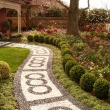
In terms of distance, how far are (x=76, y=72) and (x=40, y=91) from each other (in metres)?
1.48

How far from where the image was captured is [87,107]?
5828 millimetres

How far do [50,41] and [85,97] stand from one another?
36.1 feet

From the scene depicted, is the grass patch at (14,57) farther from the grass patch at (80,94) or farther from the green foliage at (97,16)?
the green foliage at (97,16)

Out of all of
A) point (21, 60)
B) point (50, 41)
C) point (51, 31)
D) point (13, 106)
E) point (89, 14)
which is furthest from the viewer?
point (89, 14)

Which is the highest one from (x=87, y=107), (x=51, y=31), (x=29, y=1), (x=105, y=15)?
(x=29, y=1)

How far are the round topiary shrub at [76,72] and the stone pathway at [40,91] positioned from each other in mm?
597

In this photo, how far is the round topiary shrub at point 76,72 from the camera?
24.6 ft

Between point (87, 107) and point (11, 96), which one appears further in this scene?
point (11, 96)

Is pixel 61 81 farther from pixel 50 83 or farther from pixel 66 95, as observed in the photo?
pixel 66 95

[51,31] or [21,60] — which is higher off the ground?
[51,31]

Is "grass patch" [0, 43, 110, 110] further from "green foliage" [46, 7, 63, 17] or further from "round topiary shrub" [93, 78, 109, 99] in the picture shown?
"green foliage" [46, 7, 63, 17]

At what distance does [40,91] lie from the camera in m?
6.99

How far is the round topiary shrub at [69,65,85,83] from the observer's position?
749 cm

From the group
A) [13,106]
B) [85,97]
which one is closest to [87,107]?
[85,97]
